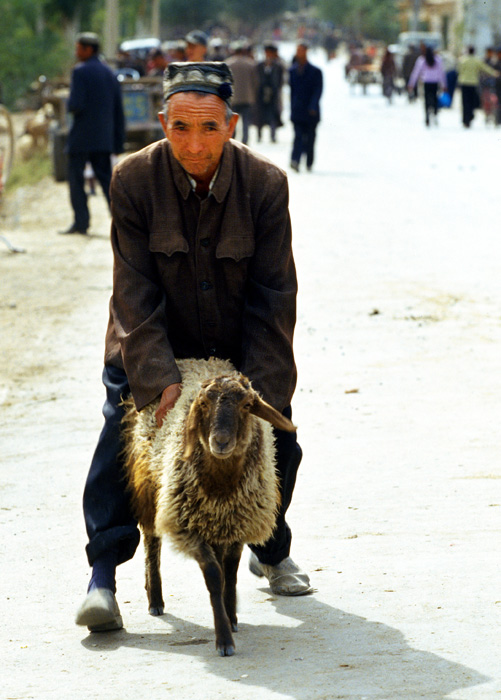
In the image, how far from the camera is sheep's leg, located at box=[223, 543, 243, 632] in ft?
11.9

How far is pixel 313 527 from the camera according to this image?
182 inches

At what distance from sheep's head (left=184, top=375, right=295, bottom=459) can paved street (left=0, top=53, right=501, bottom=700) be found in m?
0.63

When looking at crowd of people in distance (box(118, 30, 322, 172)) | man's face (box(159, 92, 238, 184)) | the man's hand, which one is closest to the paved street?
the man's hand

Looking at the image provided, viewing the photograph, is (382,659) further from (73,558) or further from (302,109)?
(302,109)

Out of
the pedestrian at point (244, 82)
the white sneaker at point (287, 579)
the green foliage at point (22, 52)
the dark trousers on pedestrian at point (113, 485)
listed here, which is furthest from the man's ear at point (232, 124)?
the green foliage at point (22, 52)

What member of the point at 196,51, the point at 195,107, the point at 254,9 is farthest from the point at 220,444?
the point at 254,9

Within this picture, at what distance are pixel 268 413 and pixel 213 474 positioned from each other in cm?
24

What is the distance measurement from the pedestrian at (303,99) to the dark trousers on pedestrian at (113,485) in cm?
1370

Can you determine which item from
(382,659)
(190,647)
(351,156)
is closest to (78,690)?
(190,647)

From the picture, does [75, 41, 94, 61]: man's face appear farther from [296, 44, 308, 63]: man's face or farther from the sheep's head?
the sheep's head

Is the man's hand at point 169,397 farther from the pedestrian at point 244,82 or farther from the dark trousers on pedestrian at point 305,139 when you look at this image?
the pedestrian at point 244,82

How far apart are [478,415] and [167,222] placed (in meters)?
2.97

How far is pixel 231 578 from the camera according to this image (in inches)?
Result: 143

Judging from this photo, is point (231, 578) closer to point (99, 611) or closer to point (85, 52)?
point (99, 611)
